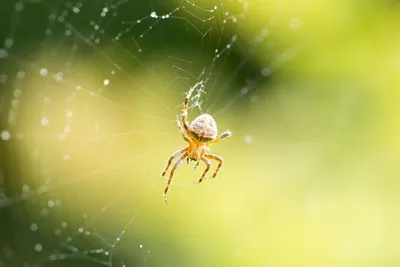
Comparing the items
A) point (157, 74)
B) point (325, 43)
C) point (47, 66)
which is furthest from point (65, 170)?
point (325, 43)

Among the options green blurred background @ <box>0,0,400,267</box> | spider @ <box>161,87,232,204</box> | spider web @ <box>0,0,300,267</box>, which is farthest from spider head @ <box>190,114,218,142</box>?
spider web @ <box>0,0,300,267</box>

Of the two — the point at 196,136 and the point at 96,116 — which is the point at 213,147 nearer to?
the point at 96,116

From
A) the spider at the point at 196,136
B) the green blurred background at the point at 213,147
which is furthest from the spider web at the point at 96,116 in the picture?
the spider at the point at 196,136

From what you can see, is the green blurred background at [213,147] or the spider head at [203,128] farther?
the green blurred background at [213,147]

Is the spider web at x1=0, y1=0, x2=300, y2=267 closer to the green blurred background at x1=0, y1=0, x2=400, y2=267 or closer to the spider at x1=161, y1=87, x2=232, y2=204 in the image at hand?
the green blurred background at x1=0, y1=0, x2=400, y2=267

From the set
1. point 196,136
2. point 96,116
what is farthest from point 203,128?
point 96,116

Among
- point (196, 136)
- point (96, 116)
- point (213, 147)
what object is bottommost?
point (196, 136)

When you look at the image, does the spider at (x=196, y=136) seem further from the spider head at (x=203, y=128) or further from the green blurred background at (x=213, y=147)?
the green blurred background at (x=213, y=147)

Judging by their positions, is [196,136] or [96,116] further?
[96,116]

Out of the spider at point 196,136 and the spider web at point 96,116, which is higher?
the spider web at point 96,116
